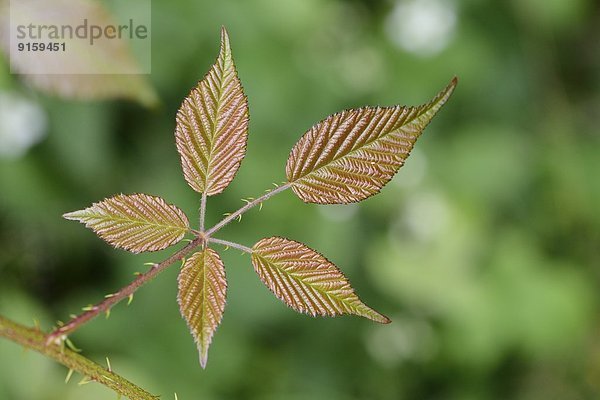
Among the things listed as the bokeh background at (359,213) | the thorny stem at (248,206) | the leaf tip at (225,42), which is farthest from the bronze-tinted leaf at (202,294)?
the bokeh background at (359,213)

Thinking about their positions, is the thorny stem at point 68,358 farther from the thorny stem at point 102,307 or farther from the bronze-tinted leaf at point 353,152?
the bronze-tinted leaf at point 353,152

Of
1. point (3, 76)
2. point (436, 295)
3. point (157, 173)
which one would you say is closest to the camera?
point (3, 76)

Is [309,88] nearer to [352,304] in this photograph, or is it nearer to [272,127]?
[272,127]

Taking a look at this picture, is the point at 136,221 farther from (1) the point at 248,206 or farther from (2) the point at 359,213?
(2) the point at 359,213

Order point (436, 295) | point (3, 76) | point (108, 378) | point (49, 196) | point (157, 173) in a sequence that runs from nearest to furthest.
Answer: point (108, 378)
point (3, 76)
point (49, 196)
point (157, 173)
point (436, 295)

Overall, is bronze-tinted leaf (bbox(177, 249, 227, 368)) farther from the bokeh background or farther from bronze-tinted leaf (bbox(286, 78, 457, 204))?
the bokeh background

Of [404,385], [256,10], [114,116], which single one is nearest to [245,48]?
[256,10]

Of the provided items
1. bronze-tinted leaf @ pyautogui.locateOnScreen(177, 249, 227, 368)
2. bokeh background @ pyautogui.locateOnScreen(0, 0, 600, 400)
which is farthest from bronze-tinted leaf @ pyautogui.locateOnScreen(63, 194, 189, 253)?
bokeh background @ pyautogui.locateOnScreen(0, 0, 600, 400)
